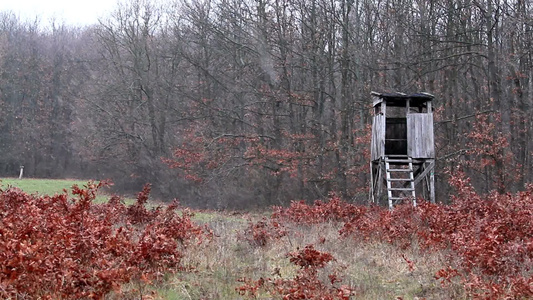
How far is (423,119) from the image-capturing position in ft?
54.5

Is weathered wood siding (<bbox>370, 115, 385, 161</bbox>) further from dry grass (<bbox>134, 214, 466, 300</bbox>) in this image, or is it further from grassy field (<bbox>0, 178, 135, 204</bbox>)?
A: grassy field (<bbox>0, 178, 135, 204</bbox>)

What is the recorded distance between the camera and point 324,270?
8.12m

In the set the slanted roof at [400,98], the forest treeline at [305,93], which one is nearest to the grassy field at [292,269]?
the slanted roof at [400,98]

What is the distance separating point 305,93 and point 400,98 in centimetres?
1044

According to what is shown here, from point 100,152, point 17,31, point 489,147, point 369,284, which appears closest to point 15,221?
point 369,284

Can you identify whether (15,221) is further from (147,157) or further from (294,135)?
(147,157)

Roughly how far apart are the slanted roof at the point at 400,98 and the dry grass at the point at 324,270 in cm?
666

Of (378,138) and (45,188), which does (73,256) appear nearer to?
(378,138)

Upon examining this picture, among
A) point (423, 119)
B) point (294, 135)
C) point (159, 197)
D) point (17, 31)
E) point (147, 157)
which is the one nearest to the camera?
point (423, 119)

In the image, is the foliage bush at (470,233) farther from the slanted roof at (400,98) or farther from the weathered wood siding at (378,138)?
the slanted roof at (400,98)

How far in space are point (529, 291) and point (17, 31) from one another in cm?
5834

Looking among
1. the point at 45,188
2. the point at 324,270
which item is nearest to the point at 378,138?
the point at 324,270

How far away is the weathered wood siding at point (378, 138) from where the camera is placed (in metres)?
16.7

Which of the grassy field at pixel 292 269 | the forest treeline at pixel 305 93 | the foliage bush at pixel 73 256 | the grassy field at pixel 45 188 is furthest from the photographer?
the grassy field at pixel 45 188
